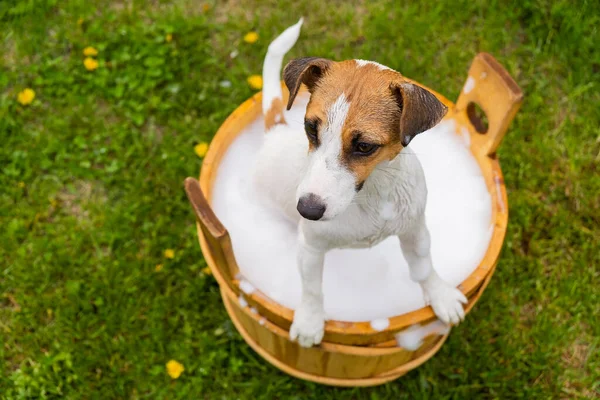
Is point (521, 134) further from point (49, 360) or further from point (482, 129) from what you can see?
point (49, 360)

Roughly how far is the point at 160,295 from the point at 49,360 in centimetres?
45

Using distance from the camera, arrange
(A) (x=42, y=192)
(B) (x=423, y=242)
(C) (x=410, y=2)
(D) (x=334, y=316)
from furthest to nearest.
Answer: (C) (x=410, y=2), (A) (x=42, y=192), (D) (x=334, y=316), (B) (x=423, y=242)

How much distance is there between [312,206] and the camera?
1277mm

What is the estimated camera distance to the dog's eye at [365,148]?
126 centimetres

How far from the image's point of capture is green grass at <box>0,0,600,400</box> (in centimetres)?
230

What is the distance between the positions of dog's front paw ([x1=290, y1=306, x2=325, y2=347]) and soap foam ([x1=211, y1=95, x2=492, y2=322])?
20cm

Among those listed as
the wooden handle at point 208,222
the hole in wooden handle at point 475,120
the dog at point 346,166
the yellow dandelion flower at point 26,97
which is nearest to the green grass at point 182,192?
the yellow dandelion flower at point 26,97

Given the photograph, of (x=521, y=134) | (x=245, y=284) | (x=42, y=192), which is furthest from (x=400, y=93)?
(x=42, y=192)

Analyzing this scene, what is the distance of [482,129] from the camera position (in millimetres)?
2219

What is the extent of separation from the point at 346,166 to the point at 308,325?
0.64 meters

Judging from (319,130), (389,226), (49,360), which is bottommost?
(49,360)

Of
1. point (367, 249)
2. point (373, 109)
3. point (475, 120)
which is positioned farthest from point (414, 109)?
point (475, 120)

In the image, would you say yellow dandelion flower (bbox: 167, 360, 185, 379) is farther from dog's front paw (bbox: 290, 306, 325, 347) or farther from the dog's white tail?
the dog's white tail

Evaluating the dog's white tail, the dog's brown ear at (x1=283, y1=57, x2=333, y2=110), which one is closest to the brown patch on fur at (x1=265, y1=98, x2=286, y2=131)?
the dog's white tail
